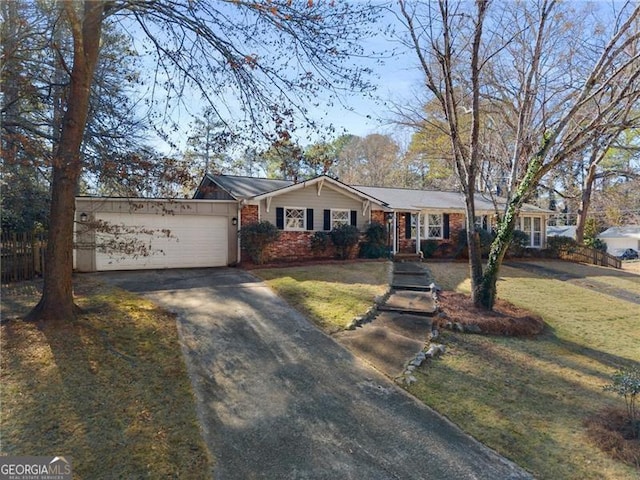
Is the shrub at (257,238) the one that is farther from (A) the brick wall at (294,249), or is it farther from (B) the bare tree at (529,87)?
(B) the bare tree at (529,87)

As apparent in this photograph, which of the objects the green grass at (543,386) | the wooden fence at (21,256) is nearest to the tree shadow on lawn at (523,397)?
the green grass at (543,386)

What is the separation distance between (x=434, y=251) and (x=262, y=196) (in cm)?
953

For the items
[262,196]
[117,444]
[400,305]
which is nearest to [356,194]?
[262,196]

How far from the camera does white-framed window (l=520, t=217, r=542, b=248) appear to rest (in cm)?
2173

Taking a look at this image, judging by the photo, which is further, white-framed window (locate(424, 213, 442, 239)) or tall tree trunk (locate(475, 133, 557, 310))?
white-framed window (locate(424, 213, 442, 239))

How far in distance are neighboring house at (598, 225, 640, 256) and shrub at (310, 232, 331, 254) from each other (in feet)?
124

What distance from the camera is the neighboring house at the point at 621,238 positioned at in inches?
1526

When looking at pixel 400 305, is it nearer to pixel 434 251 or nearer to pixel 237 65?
pixel 237 65

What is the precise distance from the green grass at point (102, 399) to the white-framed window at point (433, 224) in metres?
15.3

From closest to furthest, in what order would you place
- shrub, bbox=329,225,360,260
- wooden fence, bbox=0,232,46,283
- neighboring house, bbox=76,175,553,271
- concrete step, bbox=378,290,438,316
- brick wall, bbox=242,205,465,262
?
concrete step, bbox=378,290,438,316
wooden fence, bbox=0,232,46,283
neighboring house, bbox=76,175,553,271
brick wall, bbox=242,205,465,262
shrub, bbox=329,225,360,260

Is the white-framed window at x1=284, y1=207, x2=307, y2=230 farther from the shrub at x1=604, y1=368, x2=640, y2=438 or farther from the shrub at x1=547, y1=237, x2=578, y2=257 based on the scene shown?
the shrub at x1=547, y1=237, x2=578, y2=257

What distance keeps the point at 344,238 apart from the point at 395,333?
876 centimetres

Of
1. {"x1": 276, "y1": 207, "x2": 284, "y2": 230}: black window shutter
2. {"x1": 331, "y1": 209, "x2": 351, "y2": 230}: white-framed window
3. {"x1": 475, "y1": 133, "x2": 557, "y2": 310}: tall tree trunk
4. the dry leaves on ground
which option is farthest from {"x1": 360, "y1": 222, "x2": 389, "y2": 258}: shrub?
{"x1": 475, "y1": 133, "x2": 557, "y2": 310}: tall tree trunk

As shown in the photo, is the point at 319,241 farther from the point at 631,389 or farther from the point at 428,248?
the point at 631,389
